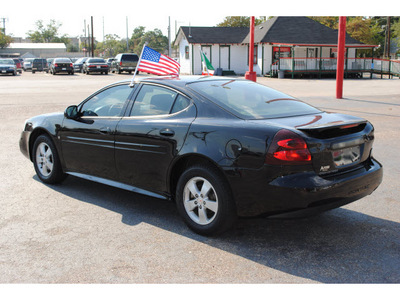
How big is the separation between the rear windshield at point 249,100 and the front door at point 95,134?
109 centimetres

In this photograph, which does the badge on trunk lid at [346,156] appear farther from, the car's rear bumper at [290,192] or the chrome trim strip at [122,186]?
the chrome trim strip at [122,186]

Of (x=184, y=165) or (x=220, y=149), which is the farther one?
(x=184, y=165)

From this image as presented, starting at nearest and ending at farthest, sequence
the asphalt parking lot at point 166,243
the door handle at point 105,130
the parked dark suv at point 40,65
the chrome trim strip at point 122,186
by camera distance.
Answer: the asphalt parking lot at point 166,243, the chrome trim strip at point 122,186, the door handle at point 105,130, the parked dark suv at point 40,65

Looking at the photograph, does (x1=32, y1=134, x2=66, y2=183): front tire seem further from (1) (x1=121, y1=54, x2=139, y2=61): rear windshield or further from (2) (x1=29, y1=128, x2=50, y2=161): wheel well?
(1) (x1=121, y1=54, x2=139, y2=61): rear windshield

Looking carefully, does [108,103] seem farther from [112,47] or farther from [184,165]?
[112,47]

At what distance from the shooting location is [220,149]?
417 cm

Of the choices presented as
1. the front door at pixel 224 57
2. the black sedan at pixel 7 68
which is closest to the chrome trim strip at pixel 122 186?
the black sedan at pixel 7 68

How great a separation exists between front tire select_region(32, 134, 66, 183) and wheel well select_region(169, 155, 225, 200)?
2.12 m

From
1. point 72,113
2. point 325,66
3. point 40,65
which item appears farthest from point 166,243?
point 40,65

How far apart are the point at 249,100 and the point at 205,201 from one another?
47.8 inches

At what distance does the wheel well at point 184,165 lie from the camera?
429cm

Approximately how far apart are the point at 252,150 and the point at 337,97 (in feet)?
51.8

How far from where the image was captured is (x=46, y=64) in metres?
56.4

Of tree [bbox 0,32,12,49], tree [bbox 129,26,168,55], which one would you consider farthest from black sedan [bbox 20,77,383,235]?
tree [bbox 129,26,168,55]
